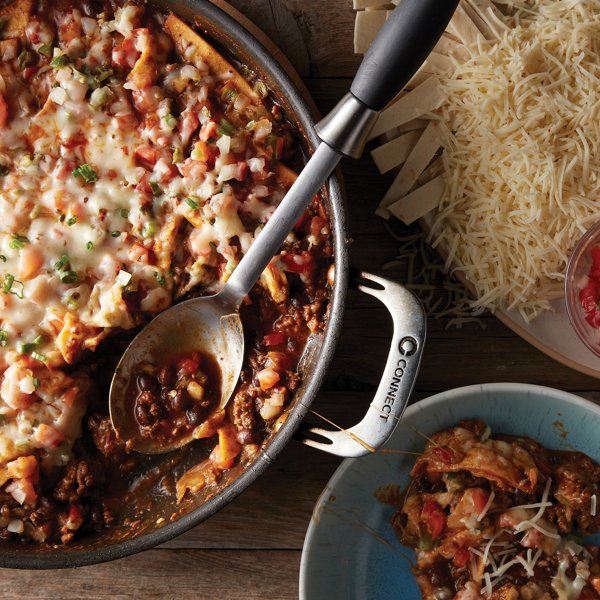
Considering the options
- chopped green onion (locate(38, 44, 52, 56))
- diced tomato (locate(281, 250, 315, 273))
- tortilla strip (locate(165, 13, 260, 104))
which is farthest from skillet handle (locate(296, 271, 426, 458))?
chopped green onion (locate(38, 44, 52, 56))

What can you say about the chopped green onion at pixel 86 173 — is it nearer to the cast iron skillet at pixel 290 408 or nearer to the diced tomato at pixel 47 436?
the cast iron skillet at pixel 290 408

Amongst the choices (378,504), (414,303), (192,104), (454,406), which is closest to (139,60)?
(192,104)

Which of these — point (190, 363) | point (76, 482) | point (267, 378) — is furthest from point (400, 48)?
point (76, 482)

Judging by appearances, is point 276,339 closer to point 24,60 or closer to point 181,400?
point 181,400

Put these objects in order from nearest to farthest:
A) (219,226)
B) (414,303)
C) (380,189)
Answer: (414,303) < (219,226) < (380,189)

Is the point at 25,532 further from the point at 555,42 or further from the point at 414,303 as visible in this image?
the point at 555,42

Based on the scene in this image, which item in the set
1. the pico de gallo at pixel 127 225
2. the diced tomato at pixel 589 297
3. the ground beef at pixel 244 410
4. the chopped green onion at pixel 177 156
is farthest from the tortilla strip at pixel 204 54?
the diced tomato at pixel 589 297
